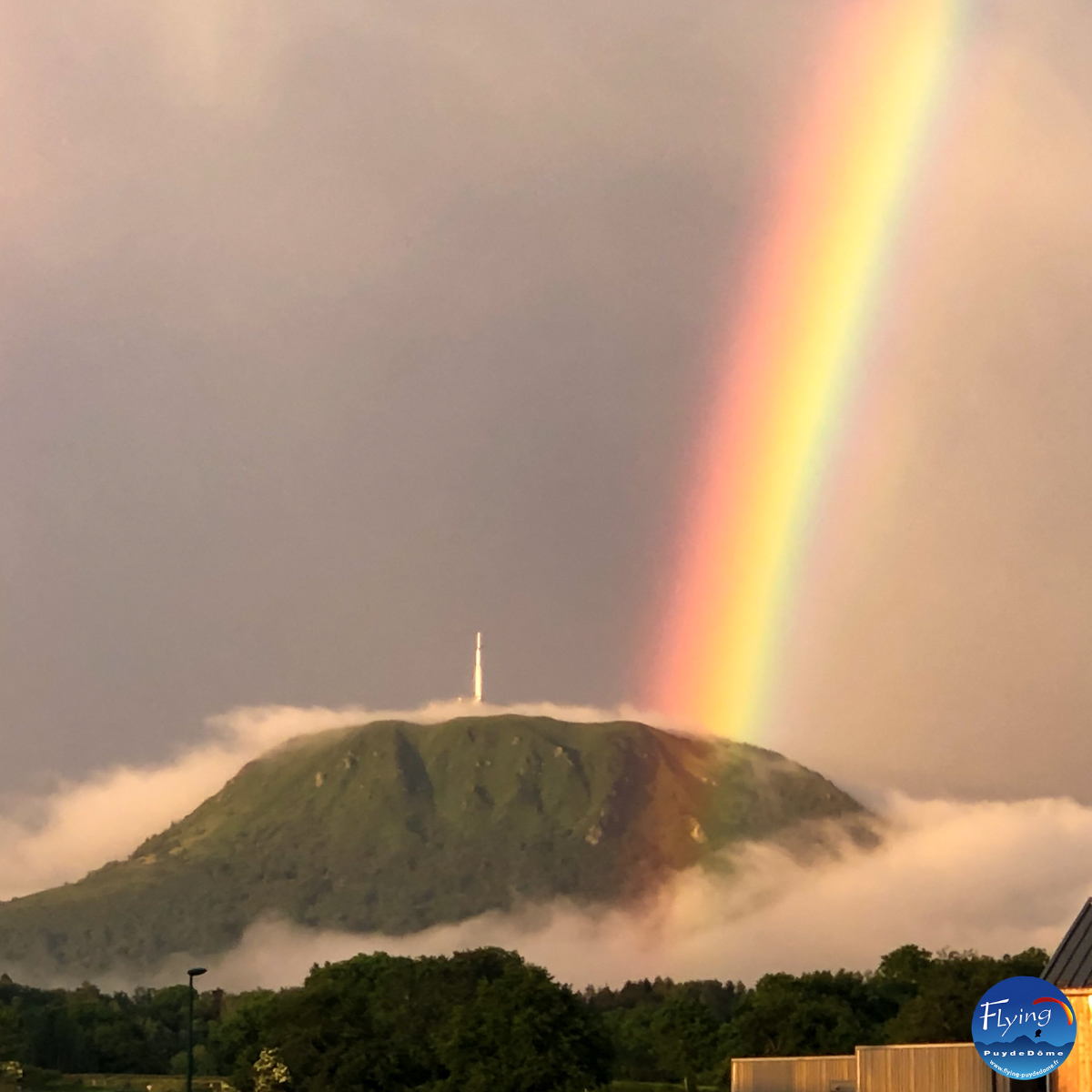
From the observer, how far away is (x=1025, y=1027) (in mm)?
50250

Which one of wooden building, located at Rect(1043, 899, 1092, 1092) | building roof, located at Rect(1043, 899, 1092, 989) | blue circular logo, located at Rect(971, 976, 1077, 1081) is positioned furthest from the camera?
building roof, located at Rect(1043, 899, 1092, 989)

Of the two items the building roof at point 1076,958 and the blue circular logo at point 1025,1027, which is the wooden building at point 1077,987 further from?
the blue circular logo at point 1025,1027

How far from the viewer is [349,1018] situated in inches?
6998

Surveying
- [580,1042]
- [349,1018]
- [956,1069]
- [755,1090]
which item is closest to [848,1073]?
[755,1090]

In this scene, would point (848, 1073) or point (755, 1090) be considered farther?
point (755, 1090)

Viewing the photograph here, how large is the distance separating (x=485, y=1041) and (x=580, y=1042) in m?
9.59

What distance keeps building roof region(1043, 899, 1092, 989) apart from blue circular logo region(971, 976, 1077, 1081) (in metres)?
15.9

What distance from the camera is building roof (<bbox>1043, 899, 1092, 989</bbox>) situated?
218ft

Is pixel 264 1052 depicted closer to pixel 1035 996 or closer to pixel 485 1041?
pixel 485 1041

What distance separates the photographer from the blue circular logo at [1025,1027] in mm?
49562

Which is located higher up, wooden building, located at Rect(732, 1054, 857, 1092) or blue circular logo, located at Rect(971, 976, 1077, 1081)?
wooden building, located at Rect(732, 1054, 857, 1092)

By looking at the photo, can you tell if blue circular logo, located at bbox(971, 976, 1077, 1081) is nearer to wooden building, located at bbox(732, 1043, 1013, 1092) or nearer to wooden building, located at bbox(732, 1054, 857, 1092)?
wooden building, located at bbox(732, 1043, 1013, 1092)

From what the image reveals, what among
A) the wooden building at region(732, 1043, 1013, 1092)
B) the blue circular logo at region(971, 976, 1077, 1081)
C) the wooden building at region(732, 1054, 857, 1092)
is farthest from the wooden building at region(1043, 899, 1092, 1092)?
the wooden building at region(732, 1054, 857, 1092)

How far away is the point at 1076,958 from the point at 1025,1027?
63.2ft
